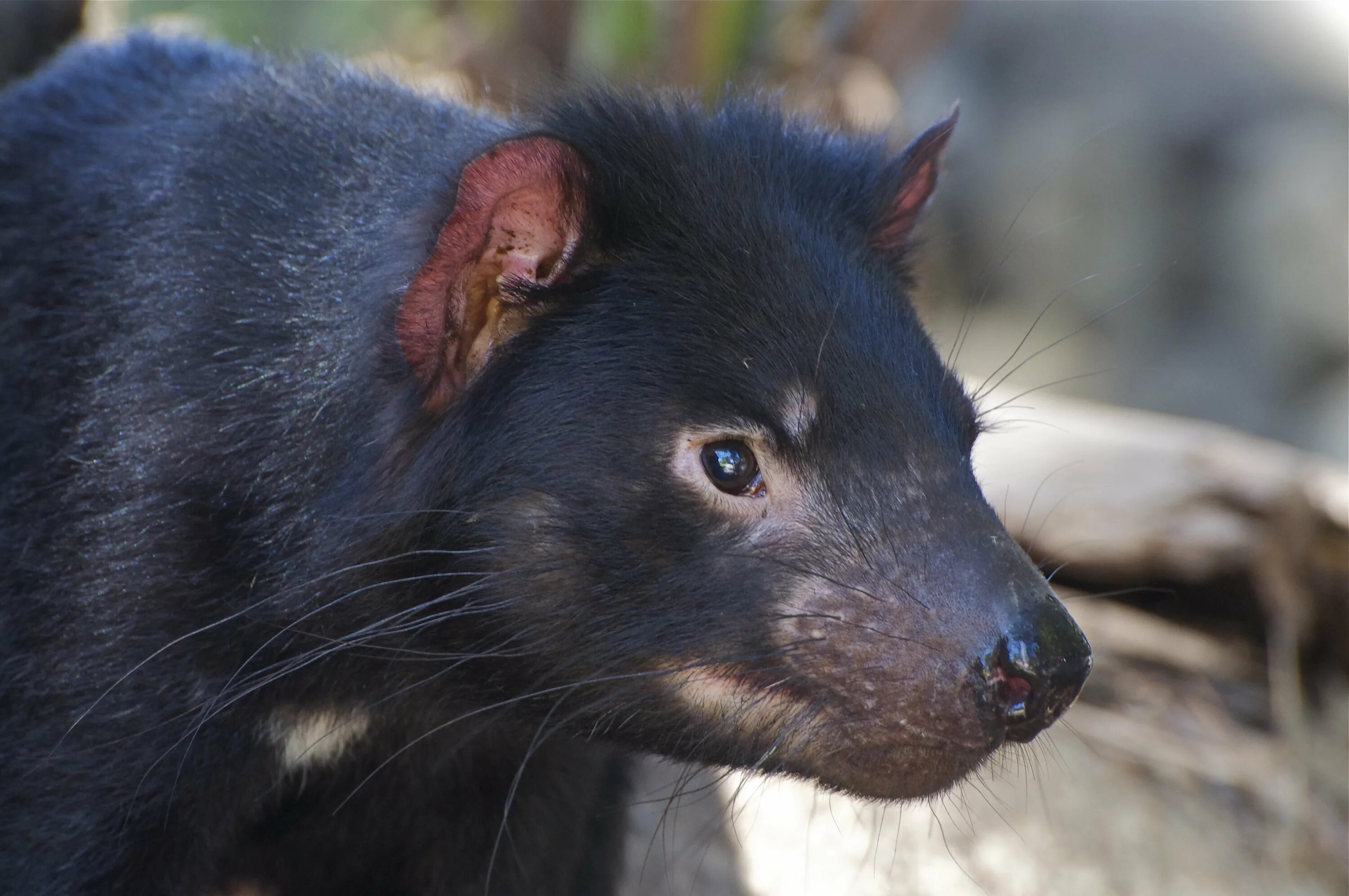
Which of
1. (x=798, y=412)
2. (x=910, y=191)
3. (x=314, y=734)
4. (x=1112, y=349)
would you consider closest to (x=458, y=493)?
(x=798, y=412)

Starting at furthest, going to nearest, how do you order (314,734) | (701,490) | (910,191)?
(910,191)
(314,734)
(701,490)

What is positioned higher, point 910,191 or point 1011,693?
point 910,191

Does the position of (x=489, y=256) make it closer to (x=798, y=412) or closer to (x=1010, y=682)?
(x=798, y=412)

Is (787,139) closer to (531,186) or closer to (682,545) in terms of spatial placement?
(531,186)

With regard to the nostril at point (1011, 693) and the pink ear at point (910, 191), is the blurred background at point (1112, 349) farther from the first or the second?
the nostril at point (1011, 693)

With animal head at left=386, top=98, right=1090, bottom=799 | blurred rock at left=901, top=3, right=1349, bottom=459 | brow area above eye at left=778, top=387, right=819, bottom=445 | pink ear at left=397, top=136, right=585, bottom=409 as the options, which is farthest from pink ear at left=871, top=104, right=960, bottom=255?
blurred rock at left=901, top=3, right=1349, bottom=459

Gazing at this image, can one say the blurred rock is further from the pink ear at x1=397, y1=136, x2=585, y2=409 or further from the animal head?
the pink ear at x1=397, y1=136, x2=585, y2=409

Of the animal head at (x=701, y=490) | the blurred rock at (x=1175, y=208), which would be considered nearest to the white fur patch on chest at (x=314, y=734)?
the animal head at (x=701, y=490)
